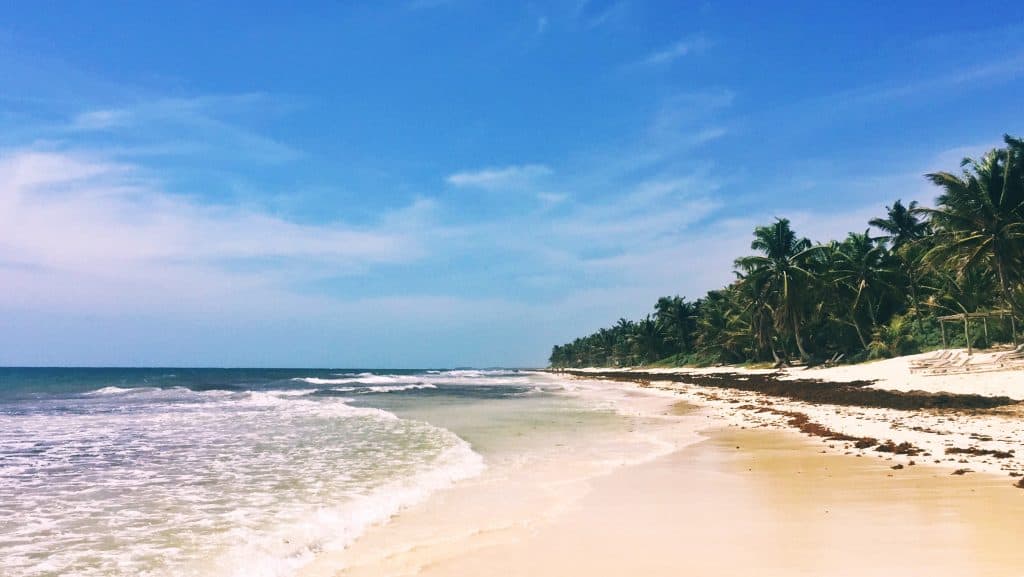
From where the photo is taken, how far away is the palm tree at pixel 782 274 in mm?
46612

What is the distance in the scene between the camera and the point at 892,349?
3978cm

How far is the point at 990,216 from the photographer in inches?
1100

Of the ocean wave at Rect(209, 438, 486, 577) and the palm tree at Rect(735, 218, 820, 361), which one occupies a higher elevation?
the palm tree at Rect(735, 218, 820, 361)

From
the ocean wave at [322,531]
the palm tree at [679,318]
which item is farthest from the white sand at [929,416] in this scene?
the palm tree at [679,318]

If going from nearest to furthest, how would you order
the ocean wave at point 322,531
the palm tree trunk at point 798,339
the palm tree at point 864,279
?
the ocean wave at point 322,531
the palm tree at point 864,279
the palm tree trunk at point 798,339

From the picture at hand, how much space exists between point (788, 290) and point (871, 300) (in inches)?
277

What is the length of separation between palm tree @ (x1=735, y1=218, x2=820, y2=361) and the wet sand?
38.7 meters

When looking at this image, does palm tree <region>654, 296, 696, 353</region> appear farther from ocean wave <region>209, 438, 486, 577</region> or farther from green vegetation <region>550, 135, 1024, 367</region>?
ocean wave <region>209, 438, 486, 577</region>

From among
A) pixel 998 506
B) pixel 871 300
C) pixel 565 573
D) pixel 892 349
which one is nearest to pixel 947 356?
pixel 892 349

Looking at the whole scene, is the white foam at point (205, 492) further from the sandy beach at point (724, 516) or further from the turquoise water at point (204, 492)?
the sandy beach at point (724, 516)

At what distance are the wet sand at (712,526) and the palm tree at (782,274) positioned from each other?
1524 inches

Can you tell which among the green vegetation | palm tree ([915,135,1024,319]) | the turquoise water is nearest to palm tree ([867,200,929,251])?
the green vegetation

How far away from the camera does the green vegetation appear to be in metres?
28.0

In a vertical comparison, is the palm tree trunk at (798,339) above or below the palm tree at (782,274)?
below
